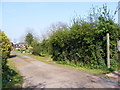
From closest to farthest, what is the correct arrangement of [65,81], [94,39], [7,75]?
[65,81] < [7,75] < [94,39]

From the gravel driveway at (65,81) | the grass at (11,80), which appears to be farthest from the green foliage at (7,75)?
the gravel driveway at (65,81)

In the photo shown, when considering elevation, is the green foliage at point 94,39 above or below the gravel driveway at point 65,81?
above

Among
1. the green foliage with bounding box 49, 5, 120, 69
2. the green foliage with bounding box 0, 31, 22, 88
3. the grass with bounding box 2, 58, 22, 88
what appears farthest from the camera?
the green foliage with bounding box 49, 5, 120, 69

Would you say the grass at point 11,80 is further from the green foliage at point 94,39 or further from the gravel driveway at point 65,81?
the green foliage at point 94,39

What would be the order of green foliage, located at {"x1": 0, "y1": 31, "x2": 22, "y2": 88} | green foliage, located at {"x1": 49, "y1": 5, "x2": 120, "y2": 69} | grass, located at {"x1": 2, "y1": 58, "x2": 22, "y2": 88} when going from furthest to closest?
green foliage, located at {"x1": 49, "y1": 5, "x2": 120, "y2": 69}, green foliage, located at {"x1": 0, "y1": 31, "x2": 22, "y2": 88}, grass, located at {"x1": 2, "y1": 58, "x2": 22, "y2": 88}

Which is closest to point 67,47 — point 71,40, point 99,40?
point 71,40

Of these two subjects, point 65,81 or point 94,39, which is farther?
point 94,39

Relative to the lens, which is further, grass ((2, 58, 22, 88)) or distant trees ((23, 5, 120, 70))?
distant trees ((23, 5, 120, 70))

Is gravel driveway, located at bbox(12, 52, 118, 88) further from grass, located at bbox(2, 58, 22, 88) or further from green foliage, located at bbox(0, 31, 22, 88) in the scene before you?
green foliage, located at bbox(0, 31, 22, 88)

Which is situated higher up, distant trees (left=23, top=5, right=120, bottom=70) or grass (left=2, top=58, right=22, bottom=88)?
distant trees (left=23, top=5, right=120, bottom=70)

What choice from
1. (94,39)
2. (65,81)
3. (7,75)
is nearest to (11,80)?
(7,75)

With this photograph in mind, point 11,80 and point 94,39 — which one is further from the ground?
point 94,39

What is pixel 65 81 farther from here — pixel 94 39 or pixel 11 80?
→ pixel 94 39

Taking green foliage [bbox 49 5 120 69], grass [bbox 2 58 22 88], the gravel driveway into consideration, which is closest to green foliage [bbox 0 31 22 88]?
grass [bbox 2 58 22 88]
